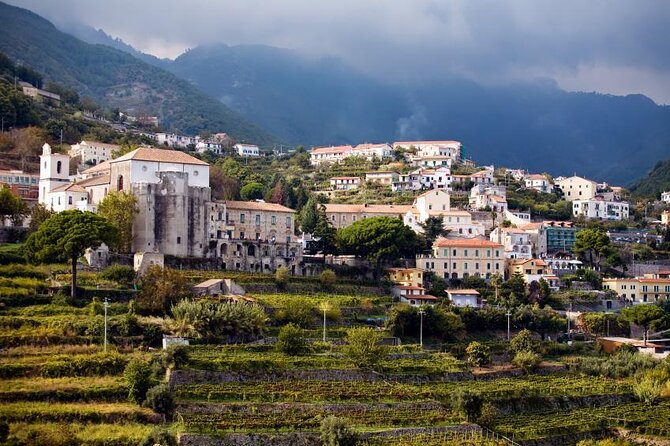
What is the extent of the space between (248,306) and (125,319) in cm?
711

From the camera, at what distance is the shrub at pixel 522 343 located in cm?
5944

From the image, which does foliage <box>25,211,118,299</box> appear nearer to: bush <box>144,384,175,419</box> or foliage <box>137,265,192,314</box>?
foliage <box>137,265,192,314</box>

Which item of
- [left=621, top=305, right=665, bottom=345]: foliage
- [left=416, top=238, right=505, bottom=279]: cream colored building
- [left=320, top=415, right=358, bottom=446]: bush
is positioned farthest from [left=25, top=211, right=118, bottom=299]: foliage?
[left=621, top=305, right=665, bottom=345]: foliage

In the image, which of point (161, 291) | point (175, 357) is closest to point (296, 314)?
point (161, 291)

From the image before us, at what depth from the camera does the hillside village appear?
4159 cm

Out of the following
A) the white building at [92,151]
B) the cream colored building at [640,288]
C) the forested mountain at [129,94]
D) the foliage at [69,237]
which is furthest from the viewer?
the forested mountain at [129,94]

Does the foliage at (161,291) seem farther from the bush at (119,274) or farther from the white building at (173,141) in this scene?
the white building at (173,141)

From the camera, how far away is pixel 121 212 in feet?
200

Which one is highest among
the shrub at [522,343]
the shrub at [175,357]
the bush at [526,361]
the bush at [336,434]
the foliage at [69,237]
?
the foliage at [69,237]

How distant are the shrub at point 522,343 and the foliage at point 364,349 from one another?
12.0 m

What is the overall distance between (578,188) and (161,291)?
243ft

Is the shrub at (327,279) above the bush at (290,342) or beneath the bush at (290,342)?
above

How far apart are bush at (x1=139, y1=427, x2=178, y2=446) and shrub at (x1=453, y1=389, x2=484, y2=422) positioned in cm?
1487

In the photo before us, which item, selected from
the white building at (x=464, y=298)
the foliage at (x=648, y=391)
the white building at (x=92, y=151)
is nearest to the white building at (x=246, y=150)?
the white building at (x=92, y=151)
